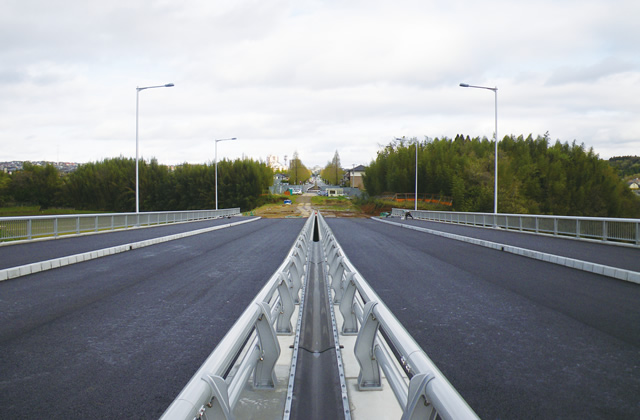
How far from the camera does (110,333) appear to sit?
5.55 m

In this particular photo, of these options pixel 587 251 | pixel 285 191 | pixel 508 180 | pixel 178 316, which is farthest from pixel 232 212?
pixel 285 191

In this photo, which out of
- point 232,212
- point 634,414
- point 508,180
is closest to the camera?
point 634,414

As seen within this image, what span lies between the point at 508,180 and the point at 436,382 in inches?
2743

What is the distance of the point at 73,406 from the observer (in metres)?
3.54

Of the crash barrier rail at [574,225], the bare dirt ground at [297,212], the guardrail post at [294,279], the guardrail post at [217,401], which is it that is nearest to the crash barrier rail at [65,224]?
the guardrail post at [294,279]

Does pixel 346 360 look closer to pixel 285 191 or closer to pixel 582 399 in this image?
pixel 582 399

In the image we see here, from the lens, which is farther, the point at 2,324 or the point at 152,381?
the point at 2,324

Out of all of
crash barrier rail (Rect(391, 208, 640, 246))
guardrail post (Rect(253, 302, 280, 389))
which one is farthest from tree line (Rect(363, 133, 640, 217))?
guardrail post (Rect(253, 302, 280, 389))

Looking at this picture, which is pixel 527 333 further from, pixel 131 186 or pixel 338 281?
pixel 131 186

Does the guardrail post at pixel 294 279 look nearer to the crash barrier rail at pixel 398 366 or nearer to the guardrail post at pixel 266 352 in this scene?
the crash barrier rail at pixel 398 366

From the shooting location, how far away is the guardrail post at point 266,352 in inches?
146

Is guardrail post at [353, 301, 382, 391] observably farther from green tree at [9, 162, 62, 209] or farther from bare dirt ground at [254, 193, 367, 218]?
green tree at [9, 162, 62, 209]

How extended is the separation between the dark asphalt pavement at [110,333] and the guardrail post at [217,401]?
136 cm

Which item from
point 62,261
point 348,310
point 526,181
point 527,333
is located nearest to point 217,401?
point 348,310
